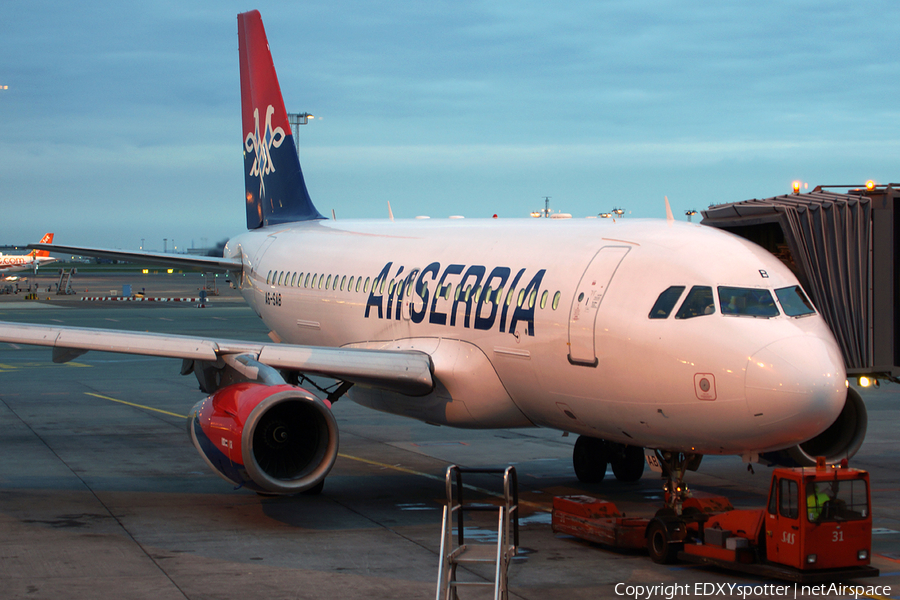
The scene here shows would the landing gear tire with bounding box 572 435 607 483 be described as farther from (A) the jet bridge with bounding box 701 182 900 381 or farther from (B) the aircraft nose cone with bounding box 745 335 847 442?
(B) the aircraft nose cone with bounding box 745 335 847 442

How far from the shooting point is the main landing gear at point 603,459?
16.8 metres

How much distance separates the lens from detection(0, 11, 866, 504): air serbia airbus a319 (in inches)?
432

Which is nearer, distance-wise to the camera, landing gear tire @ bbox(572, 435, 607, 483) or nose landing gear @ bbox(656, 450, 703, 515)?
nose landing gear @ bbox(656, 450, 703, 515)

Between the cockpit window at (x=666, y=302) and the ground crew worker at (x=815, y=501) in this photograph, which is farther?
the cockpit window at (x=666, y=302)

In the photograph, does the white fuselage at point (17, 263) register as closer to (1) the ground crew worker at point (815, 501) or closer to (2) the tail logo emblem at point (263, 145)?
(2) the tail logo emblem at point (263, 145)

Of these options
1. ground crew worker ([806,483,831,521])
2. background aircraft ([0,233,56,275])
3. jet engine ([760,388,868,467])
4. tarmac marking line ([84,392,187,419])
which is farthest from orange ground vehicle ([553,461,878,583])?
background aircraft ([0,233,56,275])

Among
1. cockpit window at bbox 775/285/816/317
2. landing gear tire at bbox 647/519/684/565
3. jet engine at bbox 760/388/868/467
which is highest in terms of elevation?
cockpit window at bbox 775/285/816/317

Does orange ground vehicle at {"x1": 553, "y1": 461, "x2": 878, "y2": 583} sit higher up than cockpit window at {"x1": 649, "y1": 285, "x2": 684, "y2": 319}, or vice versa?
cockpit window at {"x1": 649, "y1": 285, "x2": 684, "y2": 319}

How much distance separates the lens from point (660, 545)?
39.3 feet

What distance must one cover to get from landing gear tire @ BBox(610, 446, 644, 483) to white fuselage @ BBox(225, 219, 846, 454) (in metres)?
2.97

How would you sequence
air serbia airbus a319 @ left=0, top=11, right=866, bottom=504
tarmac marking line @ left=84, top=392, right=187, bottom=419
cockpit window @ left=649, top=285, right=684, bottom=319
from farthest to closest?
tarmac marking line @ left=84, top=392, right=187, bottom=419, cockpit window @ left=649, top=285, right=684, bottom=319, air serbia airbus a319 @ left=0, top=11, right=866, bottom=504

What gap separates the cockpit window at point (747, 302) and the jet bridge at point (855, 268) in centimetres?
331

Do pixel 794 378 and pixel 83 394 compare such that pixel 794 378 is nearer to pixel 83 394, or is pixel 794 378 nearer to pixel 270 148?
pixel 270 148

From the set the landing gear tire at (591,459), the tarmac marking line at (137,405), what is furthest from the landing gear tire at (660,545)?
the tarmac marking line at (137,405)
